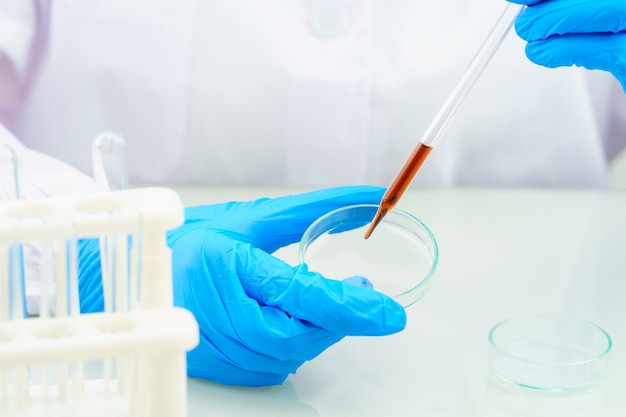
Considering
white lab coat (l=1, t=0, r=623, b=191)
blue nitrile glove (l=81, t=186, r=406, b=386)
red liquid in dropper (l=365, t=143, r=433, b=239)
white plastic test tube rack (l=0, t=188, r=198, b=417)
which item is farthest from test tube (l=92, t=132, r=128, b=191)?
white lab coat (l=1, t=0, r=623, b=191)

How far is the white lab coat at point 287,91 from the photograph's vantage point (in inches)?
53.2

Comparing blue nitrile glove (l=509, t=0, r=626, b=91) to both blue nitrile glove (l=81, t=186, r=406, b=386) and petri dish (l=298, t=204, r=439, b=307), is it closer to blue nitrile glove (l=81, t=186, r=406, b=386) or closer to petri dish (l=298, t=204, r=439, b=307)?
petri dish (l=298, t=204, r=439, b=307)

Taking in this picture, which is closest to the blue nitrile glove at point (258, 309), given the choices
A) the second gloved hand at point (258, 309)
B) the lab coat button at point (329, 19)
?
the second gloved hand at point (258, 309)

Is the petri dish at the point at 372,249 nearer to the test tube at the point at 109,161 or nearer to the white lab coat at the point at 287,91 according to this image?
the test tube at the point at 109,161

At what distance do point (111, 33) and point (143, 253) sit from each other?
883mm

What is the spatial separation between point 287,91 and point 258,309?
2.08 feet

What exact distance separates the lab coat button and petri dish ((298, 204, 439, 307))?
0.48 metres

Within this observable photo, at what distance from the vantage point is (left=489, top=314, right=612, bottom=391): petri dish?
86 cm

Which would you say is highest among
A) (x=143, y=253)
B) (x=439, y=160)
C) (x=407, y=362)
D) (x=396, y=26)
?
(x=396, y=26)

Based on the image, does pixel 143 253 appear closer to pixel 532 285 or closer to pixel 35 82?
pixel 532 285

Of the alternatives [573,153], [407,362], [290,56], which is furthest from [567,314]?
[290,56]

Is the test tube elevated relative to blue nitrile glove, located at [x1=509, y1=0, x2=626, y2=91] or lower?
lower

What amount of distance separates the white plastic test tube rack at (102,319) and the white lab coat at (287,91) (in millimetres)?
778

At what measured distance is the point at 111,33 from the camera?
1357mm
